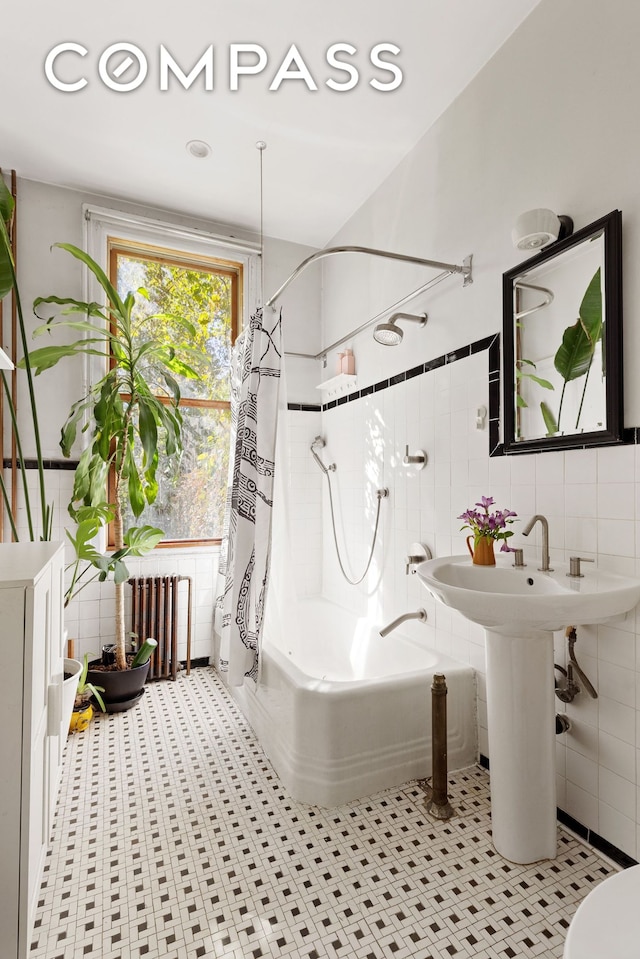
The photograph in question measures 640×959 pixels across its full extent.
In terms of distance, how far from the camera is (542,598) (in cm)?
122

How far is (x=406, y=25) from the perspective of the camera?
180cm

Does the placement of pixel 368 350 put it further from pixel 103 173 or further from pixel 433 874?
pixel 433 874

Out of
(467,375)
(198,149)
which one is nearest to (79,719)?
(467,375)

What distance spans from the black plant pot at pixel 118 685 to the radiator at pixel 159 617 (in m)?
0.36

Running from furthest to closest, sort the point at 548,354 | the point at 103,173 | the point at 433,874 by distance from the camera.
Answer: the point at 103,173, the point at 548,354, the point at 433,874

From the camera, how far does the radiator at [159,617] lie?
282 cm

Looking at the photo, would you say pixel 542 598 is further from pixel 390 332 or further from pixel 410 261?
pixel 410 261

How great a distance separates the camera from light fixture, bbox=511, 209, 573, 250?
4.94 feet

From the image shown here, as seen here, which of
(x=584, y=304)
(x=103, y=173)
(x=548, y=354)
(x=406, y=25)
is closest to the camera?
(x=584, y=304)

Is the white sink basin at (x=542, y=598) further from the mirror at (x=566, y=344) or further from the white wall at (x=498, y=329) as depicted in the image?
the mirror at (x=566, y=344)

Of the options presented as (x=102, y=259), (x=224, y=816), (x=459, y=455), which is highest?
(x=102, y=259)

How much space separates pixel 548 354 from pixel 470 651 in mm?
1155

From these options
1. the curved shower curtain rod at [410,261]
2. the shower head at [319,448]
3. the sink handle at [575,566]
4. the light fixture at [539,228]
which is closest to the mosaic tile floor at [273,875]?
the sink handle at [575,566]

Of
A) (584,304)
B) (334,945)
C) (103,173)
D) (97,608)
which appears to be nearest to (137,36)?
(103,173)
